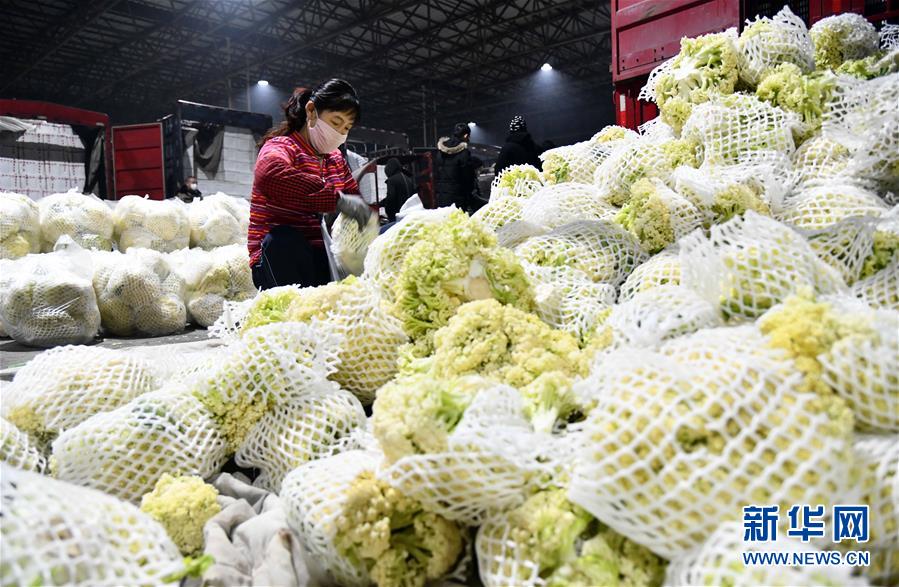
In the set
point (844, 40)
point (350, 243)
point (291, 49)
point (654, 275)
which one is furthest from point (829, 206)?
point (291, 49)

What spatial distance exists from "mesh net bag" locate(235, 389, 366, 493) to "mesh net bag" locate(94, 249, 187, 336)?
4374mm

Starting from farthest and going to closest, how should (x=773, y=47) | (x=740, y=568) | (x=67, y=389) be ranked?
(x=773, y=47), (x=67, y=389), (x=740, y=568)

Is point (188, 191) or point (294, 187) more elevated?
point (188, 191)

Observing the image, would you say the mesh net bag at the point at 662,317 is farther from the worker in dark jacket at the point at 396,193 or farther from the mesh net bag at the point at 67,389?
the worker in dark jacket at the point at 396,193

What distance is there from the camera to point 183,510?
1.48 m

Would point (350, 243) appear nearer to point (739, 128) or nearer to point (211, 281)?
point (739, 128)

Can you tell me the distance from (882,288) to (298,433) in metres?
1.67

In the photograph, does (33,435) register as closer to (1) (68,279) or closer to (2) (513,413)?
(2) (513,413)

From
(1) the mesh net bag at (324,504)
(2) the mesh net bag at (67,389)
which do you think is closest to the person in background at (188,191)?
(2) the mesh net bag at (67,389)

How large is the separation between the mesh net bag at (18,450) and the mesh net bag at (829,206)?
102 inches

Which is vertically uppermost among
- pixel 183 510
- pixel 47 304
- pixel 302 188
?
pixel 302 188

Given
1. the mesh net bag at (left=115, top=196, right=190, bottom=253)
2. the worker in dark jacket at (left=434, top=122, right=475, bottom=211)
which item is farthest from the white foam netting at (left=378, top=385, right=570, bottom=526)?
the worker in dark jacket at (left=434, top=122, right=475, bottom=211)

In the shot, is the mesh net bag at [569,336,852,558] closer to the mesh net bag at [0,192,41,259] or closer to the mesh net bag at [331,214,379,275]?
the mesh net bag at [331,214,379,275]

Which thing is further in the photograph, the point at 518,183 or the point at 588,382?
the point at 518,183
